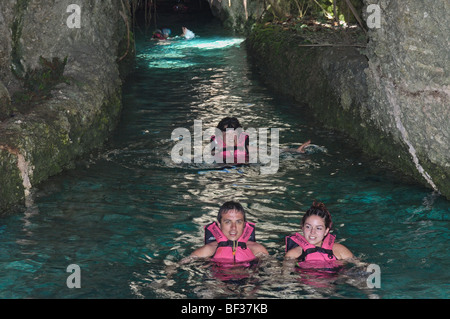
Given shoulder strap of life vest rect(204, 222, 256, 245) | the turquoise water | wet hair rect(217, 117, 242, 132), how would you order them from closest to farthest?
1. the turquoise water
2. shoulder strap of life vest rect(204, 222, 256, 245)
3. wet hair rect(217, 117, 242, 132)

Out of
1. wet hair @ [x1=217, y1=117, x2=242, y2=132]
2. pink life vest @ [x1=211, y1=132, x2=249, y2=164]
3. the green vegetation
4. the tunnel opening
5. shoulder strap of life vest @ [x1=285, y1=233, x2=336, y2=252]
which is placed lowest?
shoulder strap of life vest @ [x1=285, y1=233, x2=336, y2=252]

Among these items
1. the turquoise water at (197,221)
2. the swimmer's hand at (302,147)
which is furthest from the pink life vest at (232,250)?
the swimmer's hand at (302,147)

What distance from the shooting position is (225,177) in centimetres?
1013

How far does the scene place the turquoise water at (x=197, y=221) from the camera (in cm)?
656

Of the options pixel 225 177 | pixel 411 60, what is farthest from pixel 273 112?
pixel 411 60

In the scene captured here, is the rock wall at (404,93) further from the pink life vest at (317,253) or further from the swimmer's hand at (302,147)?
the pink life vest at (317,253)

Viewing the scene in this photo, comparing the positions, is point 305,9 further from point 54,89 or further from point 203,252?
point 203,252

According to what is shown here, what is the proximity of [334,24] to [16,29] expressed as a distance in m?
8.05

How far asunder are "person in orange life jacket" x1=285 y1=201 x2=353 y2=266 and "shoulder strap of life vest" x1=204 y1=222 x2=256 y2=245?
1.35ft

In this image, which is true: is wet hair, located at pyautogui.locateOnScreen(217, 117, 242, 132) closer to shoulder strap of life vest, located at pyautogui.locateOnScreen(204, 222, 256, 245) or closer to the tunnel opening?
shoulder strap of life vest, located at pyautogui.locateOnScreen(204, 222, 256, 245)

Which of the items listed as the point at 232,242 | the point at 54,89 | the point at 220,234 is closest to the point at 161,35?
the point at 54,89

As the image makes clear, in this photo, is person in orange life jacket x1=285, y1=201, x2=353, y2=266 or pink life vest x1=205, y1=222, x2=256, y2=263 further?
pink life vest x1=205, y1=222, x2=256, y2=263

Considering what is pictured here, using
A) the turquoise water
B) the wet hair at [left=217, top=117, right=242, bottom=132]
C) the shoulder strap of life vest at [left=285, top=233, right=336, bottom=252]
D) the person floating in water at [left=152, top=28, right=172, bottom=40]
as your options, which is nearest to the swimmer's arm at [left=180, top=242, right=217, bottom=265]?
the turquoise water

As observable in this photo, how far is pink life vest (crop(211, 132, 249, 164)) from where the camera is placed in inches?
422
